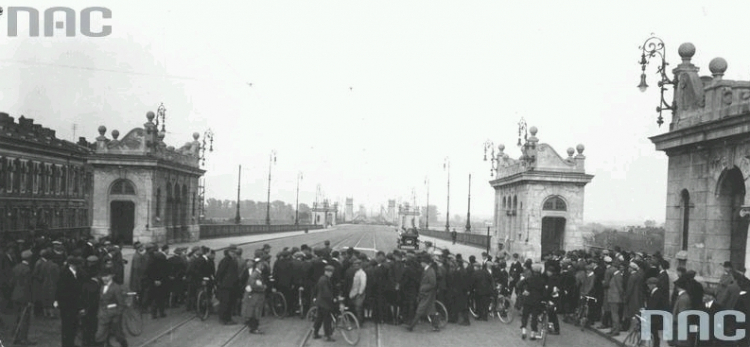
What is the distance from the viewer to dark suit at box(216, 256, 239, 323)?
14.8 metres

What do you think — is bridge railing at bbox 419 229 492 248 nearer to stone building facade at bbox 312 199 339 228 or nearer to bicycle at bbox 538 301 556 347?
bicycle at bbox 538 301 556 347

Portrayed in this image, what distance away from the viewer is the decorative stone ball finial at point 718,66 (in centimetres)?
1662

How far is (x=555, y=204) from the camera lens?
33250mm

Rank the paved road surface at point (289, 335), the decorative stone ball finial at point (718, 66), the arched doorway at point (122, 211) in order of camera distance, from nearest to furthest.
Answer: the paved road surface at point (289, 335), the decorative stone ball finial at point (718, 66), the arched doorway at point (122, 211)

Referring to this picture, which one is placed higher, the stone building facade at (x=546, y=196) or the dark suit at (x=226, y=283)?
the stone building facade at (x=546, y=196)

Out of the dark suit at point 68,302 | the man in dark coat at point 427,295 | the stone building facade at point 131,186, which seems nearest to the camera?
the dark suit at point 68,302

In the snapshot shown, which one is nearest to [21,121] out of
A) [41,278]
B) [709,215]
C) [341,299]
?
[41,278]

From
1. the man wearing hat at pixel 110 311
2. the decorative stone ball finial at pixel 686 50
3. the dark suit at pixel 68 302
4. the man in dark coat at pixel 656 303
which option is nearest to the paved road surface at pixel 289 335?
the dark suit at pixel 68 302

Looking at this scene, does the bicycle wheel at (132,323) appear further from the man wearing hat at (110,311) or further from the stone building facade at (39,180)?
the stone building facade at (39,180)

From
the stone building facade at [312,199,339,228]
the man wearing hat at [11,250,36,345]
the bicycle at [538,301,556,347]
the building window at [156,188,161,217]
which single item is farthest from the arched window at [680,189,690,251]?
the stone building facade at [312,199,339,228]

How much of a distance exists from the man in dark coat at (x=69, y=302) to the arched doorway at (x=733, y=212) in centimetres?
1489

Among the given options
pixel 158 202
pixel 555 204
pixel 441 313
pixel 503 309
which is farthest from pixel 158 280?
pixel 555 204

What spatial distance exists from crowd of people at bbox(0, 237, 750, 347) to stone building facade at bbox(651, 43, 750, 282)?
1350 mm

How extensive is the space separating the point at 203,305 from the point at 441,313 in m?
5.91
